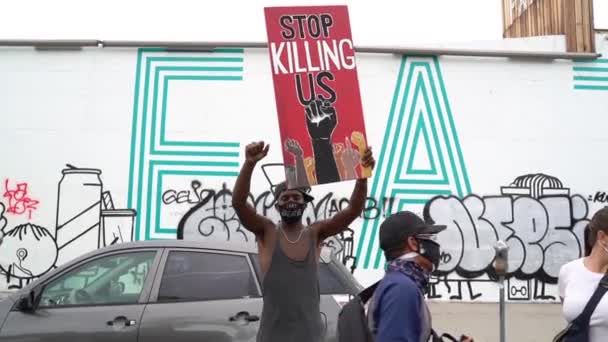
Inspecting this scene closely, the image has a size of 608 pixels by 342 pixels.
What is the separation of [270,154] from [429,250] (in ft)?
29.0

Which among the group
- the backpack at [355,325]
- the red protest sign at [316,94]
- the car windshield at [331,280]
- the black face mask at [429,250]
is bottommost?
the car windshield at [331,280]

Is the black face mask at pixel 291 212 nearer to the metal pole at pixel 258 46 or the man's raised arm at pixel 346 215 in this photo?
the man's raised arm at pixel 346 215

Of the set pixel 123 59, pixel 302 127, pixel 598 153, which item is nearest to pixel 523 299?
pixel 598 153

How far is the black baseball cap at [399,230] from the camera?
286cm

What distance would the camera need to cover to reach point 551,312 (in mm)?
11055

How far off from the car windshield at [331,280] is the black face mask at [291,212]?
1.93m

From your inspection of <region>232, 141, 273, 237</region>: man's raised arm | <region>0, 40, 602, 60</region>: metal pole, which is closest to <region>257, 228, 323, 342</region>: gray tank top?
Result: <region>232, 141, 273, 237</region>: man's raised arm

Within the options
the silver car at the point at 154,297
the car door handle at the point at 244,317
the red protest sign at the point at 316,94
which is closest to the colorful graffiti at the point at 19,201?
the silver car at the point at 154,297

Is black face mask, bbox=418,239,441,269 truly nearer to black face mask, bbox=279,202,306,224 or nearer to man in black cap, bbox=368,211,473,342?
man in black cap, bbox=368,211,473,342

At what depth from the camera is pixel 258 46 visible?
11.7 metres

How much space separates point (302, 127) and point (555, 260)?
27.7ft

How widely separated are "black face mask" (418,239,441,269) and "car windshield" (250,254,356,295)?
2897 millimetres

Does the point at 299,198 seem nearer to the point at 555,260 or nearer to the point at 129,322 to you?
the point at 129,322

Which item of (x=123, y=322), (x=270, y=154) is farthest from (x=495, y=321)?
(x=123, y=322)
